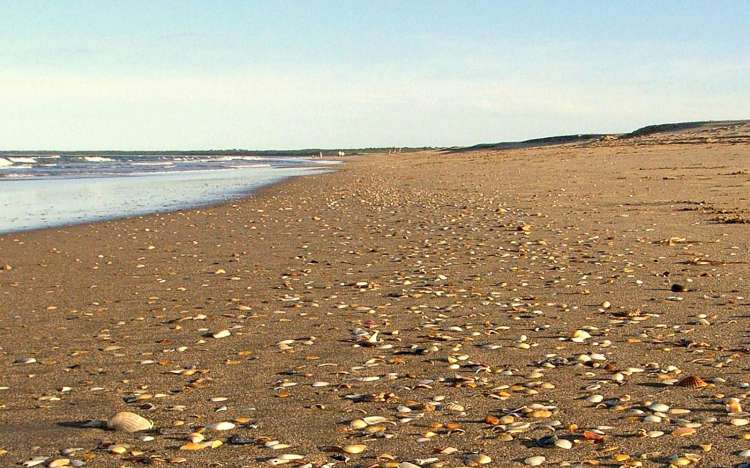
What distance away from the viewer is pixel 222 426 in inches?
210

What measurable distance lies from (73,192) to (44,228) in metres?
16.0

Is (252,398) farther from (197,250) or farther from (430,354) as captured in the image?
(197,250)

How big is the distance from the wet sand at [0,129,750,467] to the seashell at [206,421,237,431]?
31 millimetres

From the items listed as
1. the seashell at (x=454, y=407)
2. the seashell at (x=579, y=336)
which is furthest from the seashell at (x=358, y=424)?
the seashell at (x=579, y=336)

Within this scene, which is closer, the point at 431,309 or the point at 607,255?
the point at 431,309

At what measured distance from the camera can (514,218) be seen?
60.6ft

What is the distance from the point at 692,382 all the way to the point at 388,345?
2.58 meters

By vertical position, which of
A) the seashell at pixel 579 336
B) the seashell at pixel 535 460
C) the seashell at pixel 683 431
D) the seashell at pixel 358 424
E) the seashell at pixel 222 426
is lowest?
the seashell at pixel 579 336

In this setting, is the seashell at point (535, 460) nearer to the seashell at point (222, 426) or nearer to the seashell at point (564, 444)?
the seashell at point (564, 444)

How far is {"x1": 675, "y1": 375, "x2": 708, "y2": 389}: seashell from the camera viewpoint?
235 inches

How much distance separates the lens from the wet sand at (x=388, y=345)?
506cm

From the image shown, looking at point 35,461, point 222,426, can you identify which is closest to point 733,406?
point 222,426

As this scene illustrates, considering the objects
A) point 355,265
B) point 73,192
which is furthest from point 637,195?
point 73,192

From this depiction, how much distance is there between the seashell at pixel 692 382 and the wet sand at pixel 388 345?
0.04 m
